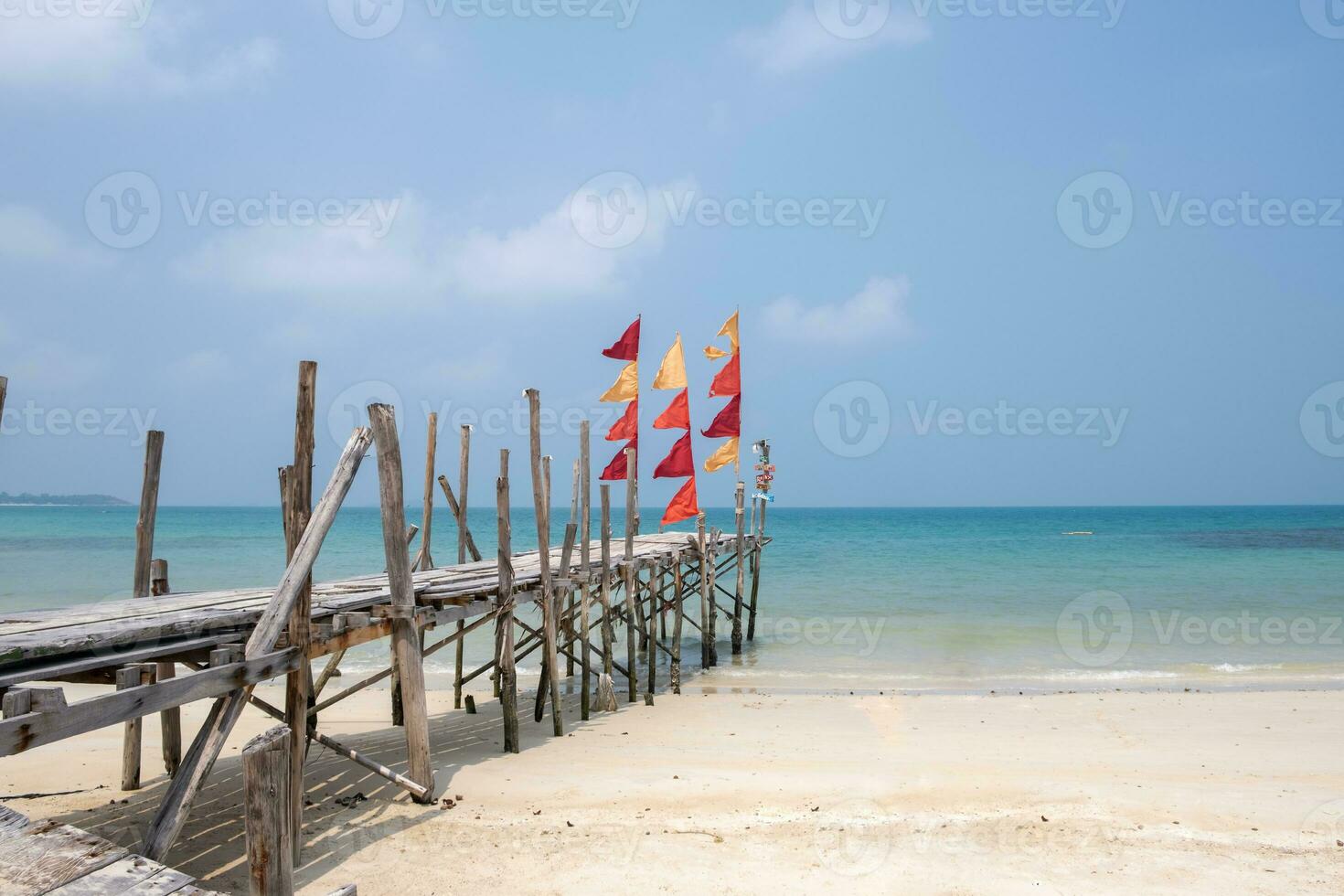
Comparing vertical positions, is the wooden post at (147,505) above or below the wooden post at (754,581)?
above

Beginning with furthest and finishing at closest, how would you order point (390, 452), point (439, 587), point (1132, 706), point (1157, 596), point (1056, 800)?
1. point (1157, 596)
2. point (1132, 706)
3. point (439, 587)
4. point (1056, 800)
5. point (390, 452)

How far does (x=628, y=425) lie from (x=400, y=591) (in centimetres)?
720

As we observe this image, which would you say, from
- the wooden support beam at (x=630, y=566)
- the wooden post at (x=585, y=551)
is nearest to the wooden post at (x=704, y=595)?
the wooden support beam at (x=630, y=566)

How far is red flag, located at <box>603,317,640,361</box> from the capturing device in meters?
13.7

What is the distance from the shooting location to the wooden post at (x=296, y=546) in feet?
19.6

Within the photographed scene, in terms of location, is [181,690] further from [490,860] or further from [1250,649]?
[1250,649]

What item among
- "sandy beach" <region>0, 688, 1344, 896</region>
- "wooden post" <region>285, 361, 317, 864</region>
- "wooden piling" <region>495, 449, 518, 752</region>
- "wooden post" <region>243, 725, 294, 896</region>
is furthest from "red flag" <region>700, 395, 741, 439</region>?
"wooden post" <region>243, 725, 294, 896</region>

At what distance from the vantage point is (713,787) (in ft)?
26.2

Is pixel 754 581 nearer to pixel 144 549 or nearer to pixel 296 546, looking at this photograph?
pixel 144 549

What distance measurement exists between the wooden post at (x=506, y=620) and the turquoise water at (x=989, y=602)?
5.44 meters

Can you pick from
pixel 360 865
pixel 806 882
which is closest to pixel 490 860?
pixel 360 865

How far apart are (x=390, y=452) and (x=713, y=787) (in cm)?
413

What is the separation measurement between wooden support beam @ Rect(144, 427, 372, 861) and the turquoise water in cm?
916

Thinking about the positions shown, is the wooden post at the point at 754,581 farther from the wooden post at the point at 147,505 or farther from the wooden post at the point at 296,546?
the wooden post at the point at 296,546
